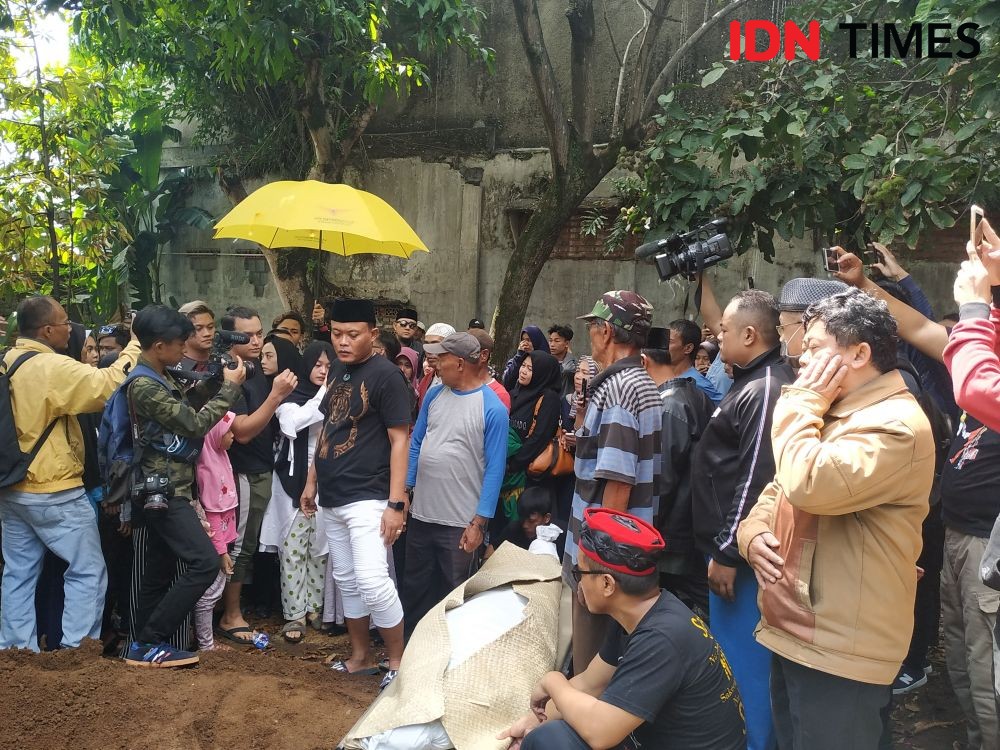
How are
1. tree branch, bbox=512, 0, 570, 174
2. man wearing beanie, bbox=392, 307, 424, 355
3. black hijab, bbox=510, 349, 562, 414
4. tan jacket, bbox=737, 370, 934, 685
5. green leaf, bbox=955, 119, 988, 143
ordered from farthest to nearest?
man wearing beanie, bbox=392, 307, 424, 355 → tree branch, bbox=512, 0, 570, 174 → black hijab, bbox=510, 349, 562, 414 → green leaf, bbox=955, 119, 988, 143 → tan jacket, bbox=737, 370, 934, 685

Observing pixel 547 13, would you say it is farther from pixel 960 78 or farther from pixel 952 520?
pixel 952 520

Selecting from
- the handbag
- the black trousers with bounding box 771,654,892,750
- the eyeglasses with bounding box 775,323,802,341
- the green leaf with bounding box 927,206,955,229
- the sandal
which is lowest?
the sandal

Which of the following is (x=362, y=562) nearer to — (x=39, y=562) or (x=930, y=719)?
(x=39, y=562)

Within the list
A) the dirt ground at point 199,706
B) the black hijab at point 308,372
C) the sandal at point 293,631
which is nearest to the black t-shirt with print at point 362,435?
→ the black hijab at point 308,372

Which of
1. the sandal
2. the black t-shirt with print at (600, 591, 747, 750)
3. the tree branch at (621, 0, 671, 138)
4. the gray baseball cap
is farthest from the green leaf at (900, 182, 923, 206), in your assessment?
the sandal

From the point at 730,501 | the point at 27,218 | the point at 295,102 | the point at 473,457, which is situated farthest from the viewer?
the point at 295,102

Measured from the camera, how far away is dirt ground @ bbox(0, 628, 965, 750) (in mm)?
3844

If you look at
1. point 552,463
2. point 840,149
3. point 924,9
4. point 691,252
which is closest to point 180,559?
point 552,463

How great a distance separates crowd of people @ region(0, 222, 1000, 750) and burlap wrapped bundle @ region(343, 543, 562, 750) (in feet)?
0.73

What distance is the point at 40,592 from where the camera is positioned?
4.92 meters

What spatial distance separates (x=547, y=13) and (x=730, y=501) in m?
8.68

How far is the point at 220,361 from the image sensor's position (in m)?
4.78

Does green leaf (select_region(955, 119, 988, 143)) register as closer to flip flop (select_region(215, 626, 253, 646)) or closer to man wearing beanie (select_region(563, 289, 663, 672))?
man wearing beanie (select_region(563, 289, 663, 672))

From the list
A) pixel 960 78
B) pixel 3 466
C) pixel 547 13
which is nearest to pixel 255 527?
pixel 3 466
